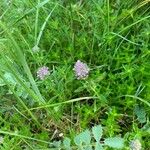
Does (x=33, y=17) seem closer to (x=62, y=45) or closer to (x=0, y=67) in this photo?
(x=62, y=45)

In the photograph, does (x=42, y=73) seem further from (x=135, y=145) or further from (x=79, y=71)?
(x=135, y=145)

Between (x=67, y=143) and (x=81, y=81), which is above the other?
(x=81, y=81)

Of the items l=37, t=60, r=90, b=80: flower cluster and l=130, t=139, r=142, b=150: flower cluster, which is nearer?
l=130, t=139, r=142, b=150: flower cluster

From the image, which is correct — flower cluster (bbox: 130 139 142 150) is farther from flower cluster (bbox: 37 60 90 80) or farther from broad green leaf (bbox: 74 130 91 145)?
flower cluster (bbox: 37 60 90 80)

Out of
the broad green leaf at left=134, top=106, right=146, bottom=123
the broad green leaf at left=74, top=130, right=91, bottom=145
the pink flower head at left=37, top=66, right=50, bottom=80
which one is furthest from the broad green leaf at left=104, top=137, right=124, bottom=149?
the pink flower head at left=37, top=66, right=50, bottom=80

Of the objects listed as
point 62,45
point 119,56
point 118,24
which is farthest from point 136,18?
point 62,45

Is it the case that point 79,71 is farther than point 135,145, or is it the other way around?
point 79,71

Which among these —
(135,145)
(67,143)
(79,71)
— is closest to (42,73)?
(79,71)
